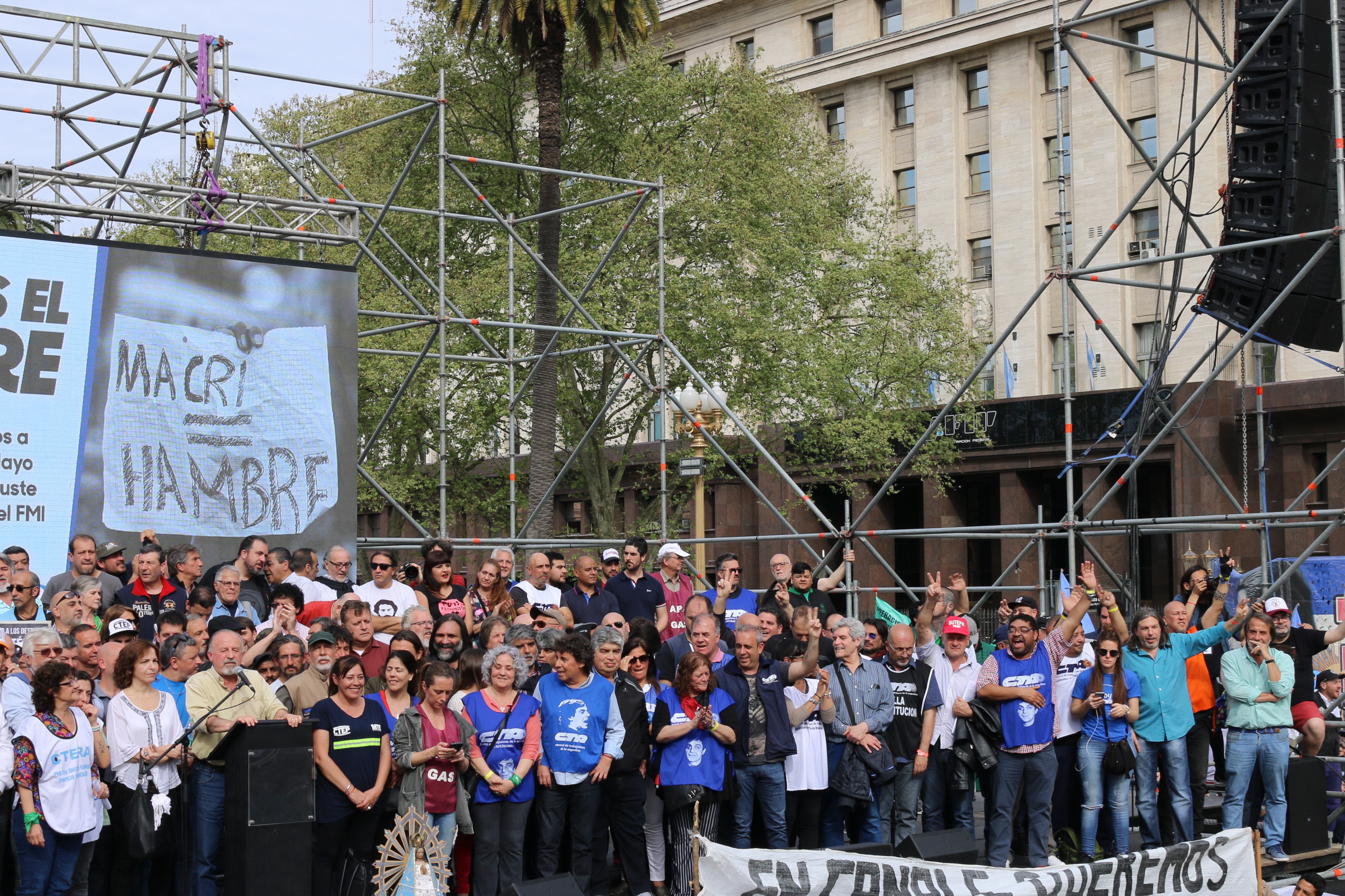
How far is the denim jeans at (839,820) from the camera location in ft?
32.9

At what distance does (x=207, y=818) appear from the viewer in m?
8.27

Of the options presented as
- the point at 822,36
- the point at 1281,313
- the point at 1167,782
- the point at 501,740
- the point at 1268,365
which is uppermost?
the point at 822,36

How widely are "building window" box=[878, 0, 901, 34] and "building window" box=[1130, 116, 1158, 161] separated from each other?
8574 mm

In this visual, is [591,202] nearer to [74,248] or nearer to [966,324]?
[74,248]

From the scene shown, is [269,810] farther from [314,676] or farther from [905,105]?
[905,105]

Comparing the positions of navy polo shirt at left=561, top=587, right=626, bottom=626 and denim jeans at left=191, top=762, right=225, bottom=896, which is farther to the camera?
navy polo shirt at left=561, top=587, right=626, bottom=626

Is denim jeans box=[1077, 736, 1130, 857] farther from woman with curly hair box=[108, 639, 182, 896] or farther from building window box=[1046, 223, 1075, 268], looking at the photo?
building window box=[1046, 223, 1075, 268]

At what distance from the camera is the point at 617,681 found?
30.8ft

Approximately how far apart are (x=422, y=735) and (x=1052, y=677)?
14.7 feet

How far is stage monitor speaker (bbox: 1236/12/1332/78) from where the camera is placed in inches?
478

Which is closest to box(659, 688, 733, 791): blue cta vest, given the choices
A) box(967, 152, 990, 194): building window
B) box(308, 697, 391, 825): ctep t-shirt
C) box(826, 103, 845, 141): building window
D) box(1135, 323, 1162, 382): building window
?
box(308, 697, 391, 825): ctep t-shirt

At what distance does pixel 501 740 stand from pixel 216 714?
1691 millimetres

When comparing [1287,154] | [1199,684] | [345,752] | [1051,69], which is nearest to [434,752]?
[345,752]

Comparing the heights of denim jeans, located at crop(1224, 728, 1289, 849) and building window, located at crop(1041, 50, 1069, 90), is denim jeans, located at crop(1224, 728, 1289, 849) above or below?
below
